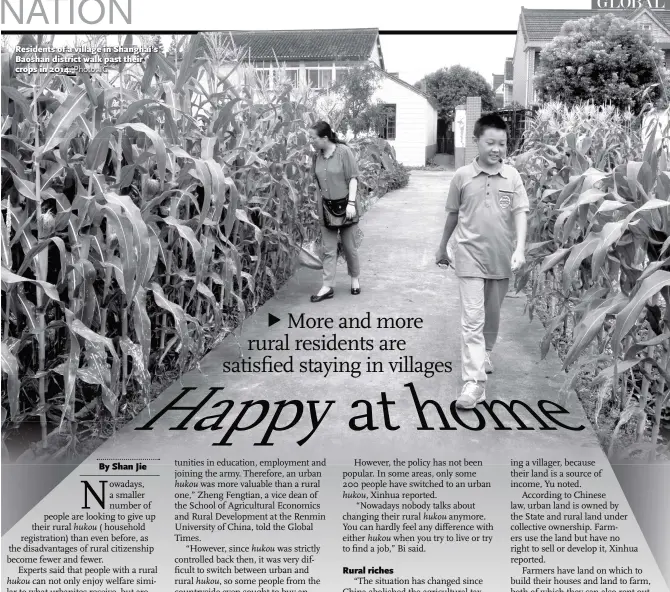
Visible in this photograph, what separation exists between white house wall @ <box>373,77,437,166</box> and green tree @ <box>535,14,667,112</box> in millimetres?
9393

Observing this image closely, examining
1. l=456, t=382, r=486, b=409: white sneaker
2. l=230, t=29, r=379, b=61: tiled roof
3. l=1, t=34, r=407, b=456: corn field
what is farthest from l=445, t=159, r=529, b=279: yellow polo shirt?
l=230, t=29, r=379, b=61: tiled roof

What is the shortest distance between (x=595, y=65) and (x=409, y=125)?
11580 mm

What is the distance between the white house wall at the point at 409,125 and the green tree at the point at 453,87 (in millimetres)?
16213

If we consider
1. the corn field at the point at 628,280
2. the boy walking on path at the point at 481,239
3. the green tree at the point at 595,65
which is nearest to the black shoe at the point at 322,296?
the boy walking on path at the point at 481,239

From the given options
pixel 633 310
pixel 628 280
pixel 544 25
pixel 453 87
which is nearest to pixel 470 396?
pixel 628 280

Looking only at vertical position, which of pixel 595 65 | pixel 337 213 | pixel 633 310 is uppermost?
pixel 595 65

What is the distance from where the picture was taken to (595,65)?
736 inches

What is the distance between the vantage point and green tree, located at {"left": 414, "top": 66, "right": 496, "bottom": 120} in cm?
4634

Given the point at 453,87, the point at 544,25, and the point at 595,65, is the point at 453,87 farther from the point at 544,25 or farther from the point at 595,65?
the point at 595,65

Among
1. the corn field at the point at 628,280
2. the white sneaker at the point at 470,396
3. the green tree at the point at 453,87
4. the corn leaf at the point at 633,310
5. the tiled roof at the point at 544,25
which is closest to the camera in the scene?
the corn leaf at the point at 633,310

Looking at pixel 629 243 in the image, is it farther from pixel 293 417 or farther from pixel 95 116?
pixel 95 116

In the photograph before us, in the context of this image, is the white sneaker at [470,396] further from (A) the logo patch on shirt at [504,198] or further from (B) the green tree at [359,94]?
(B) the green tree at [359,94]

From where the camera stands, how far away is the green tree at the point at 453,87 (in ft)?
152

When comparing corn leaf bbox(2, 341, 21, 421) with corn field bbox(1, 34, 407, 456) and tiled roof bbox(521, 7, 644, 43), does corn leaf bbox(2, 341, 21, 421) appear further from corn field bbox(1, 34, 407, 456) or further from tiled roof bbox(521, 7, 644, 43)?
tiled roof bbox(521, 7, 644, 43)
